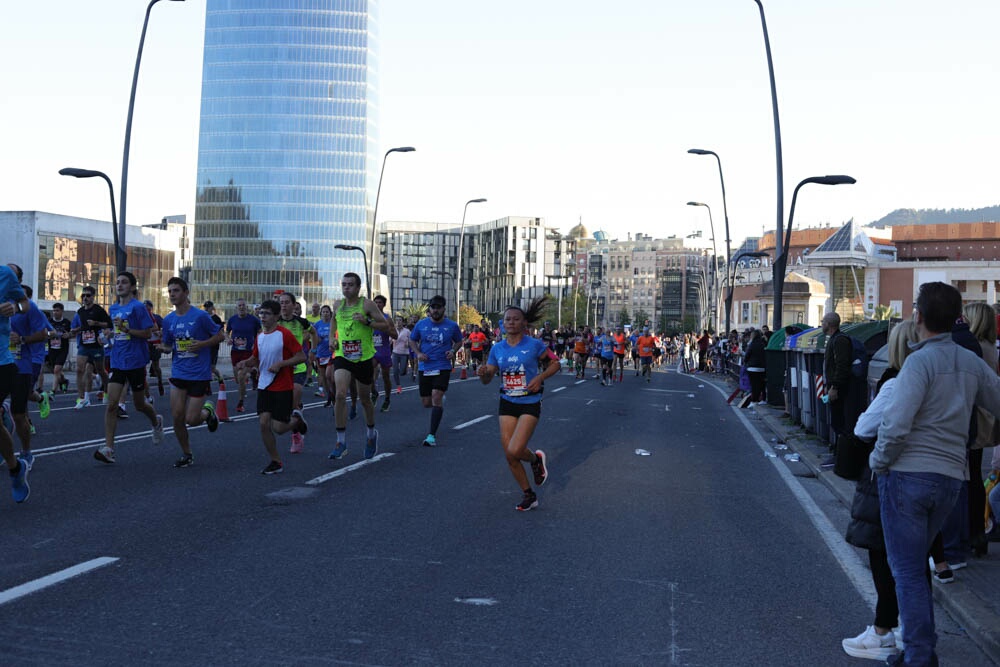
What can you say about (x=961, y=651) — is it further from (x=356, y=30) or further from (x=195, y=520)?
(x=356, y=30)

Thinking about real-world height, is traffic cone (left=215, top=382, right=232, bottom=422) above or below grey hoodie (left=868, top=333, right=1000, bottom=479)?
below

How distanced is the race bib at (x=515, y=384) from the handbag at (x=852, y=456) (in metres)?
4.45

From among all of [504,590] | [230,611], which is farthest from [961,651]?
[230,611]

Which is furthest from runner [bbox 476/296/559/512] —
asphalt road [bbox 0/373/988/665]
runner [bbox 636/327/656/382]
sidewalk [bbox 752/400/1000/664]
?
runner [bbox 636/327/656/382]

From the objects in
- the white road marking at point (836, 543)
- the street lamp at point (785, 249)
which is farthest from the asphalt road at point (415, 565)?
the street lamp at point (785, 249)

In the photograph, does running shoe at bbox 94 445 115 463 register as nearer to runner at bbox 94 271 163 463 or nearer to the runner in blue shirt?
runner at bbox 94 271 163 463

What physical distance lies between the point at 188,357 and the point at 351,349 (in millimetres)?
1928

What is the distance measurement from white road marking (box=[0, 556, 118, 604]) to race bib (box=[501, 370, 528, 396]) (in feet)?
12.4

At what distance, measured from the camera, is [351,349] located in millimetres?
12570

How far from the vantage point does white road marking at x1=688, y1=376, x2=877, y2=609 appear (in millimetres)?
6801

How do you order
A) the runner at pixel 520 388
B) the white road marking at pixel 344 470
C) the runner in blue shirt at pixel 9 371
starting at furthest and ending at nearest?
the white road marking at pixel 344 470 < the runner at pixel 520 388 < the runner in blue shirt at pixel 9 371

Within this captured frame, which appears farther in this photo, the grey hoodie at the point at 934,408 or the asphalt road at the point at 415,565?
the asphalt road at the point at 415,565

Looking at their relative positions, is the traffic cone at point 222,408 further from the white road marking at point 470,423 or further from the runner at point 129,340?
the runner at point 129,340

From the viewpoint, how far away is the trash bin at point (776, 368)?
23.5 metres
